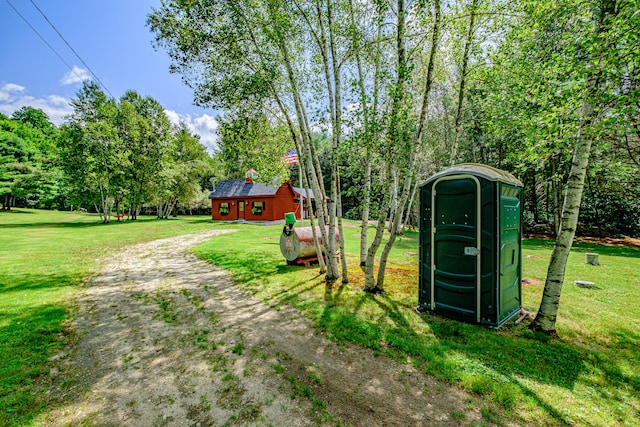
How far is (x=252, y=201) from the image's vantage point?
30531mm

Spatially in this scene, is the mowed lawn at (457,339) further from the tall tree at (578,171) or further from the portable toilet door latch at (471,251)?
the portable toilet door latch at (471,251)

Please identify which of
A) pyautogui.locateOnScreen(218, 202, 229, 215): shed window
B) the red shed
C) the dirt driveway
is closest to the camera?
the dirt driveway

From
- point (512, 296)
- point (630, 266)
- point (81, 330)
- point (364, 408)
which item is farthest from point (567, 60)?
point (630, 266)

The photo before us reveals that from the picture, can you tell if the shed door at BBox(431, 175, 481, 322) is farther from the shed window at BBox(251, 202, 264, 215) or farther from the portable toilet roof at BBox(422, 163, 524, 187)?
the shed window at BBox(251, 202, 264, 215)

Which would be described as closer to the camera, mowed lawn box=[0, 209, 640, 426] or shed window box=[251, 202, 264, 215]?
mowed lawn box=[0, 209, 640, 426]

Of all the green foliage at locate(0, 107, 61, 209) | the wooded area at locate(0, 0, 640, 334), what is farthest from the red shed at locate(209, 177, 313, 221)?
the wooded area at locate(0, 0, 640, 334)

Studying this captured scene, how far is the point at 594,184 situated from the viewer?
18.7 m

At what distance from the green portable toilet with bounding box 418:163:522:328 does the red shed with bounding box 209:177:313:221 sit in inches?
915

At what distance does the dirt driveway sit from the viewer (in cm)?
273

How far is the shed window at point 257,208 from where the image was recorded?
29.8m

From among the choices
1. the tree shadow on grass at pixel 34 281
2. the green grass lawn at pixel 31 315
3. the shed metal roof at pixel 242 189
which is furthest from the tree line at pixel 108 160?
the tree shadow on grass at pixel 34 281

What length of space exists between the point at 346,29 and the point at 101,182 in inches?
1138

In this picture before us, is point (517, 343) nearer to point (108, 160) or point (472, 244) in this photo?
point (472, 244)

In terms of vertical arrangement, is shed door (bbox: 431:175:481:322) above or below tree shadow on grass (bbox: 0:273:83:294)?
above
